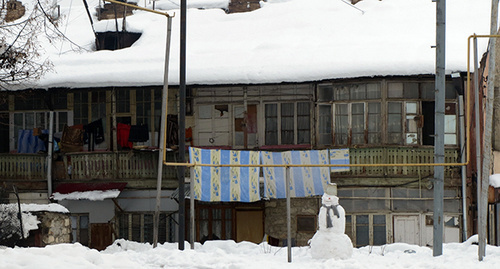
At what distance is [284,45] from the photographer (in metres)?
28.9

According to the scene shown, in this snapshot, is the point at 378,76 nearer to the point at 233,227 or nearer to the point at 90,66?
the point at 233,227

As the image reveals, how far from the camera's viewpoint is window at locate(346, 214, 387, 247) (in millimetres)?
25584

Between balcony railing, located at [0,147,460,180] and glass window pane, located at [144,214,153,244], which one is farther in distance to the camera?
glass window pane, located at [144,214,153,244]

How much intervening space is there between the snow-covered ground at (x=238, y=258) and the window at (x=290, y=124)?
6.03 meters

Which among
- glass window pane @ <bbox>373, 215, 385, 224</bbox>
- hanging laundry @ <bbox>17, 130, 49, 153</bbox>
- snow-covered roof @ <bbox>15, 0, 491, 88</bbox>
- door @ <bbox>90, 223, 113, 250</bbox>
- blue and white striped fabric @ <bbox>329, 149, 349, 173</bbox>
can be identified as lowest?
door @ <bbox>90, 223, 113, 250</bbox>

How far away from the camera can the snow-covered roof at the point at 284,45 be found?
2566cm

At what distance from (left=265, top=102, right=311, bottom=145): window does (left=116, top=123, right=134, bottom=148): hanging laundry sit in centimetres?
400

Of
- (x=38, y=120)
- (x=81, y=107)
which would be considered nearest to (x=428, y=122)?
(x=81, y=107)

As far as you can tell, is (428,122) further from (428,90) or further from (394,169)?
(394,169)

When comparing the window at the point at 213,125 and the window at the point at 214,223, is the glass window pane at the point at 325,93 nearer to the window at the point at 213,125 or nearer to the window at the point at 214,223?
the window at the point at 213,125

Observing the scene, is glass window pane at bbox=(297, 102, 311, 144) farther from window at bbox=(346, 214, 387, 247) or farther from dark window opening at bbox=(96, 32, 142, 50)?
dark window opening at bbox=(96, 32, 142, 50)

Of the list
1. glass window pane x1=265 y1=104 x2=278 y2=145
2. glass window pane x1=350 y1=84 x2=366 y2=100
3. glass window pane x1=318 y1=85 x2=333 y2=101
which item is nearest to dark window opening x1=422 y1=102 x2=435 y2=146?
glass window pane x1=350 y1=84 x2=366 y2=100

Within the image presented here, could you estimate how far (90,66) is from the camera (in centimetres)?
2853

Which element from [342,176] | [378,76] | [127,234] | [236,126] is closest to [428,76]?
[378,76]
